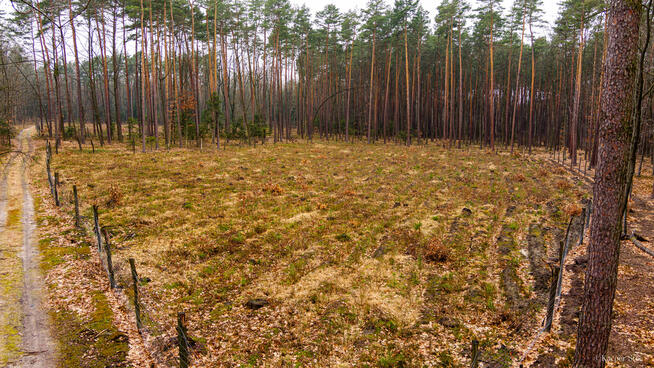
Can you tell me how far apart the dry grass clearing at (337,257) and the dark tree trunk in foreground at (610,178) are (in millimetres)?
1615

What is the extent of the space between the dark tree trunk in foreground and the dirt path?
856cm

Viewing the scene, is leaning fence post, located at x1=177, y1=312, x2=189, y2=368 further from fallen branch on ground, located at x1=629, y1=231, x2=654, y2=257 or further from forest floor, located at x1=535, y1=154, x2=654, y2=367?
fallen branch on ground, located at x1=629, y1=231, x2=654, y2=257

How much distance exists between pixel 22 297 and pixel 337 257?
7589mm

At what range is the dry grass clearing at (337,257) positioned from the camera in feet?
21.2

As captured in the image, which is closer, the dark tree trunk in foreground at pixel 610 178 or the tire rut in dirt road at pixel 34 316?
the dark tree trunk in foreground at pixel 610 178

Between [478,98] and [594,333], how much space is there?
4813 cm

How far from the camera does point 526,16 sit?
31.4 metres

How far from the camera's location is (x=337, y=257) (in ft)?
32.5

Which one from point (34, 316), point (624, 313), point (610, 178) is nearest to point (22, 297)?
point (34, 316)

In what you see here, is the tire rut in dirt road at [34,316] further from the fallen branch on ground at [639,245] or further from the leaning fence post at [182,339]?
the fallen branch on ground at [639,245]

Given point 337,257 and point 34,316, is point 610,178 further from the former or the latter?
point 34,316

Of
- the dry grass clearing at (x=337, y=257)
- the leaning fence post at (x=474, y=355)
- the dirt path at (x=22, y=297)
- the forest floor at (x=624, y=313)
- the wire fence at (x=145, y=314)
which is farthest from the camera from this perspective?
the dry grass clearing at (x=337, y=257)

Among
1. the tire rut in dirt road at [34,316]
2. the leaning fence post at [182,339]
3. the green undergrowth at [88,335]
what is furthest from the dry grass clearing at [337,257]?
the tire rut in dirt road at [34,316]

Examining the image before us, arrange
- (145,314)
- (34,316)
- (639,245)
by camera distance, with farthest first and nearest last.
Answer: (639,245) < (145,314) < (34,316)
